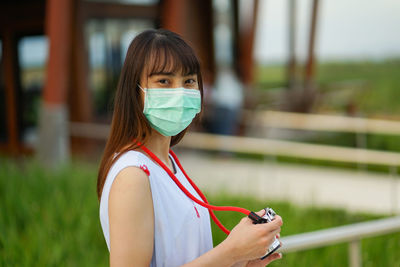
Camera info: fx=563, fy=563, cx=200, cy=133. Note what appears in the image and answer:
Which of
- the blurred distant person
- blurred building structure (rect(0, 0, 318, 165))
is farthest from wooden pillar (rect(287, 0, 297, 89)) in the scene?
the blurred distant person

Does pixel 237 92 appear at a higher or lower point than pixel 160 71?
lower

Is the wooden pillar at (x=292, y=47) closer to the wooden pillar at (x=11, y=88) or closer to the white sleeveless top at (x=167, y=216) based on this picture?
the wooden pillar at (x=11, y=88)

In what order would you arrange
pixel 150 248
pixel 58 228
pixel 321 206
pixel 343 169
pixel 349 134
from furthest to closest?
pixel 349 134
pixel 343 169
pixel 321 206
pixel 58 228
pixel 150 248

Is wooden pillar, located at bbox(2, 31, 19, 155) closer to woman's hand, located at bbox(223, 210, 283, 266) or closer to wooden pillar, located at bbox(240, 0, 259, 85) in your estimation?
wooden pillar, located at bbox(240, 0, 259, 85)

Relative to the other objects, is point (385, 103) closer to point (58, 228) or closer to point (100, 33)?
point (100, 33)

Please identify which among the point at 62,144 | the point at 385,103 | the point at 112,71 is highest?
the point at 112,71

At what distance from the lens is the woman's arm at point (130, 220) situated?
133cm

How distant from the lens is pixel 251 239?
53.6 inches

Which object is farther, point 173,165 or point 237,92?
point 237,92

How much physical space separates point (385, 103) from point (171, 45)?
20166 millimetres

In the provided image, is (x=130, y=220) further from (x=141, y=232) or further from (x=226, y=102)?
(x=226, y=102)

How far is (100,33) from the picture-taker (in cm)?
894

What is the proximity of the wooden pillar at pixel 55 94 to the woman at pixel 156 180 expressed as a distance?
6.17 metres

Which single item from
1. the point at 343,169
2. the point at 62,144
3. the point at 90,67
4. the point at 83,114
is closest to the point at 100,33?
the point at 90,67
